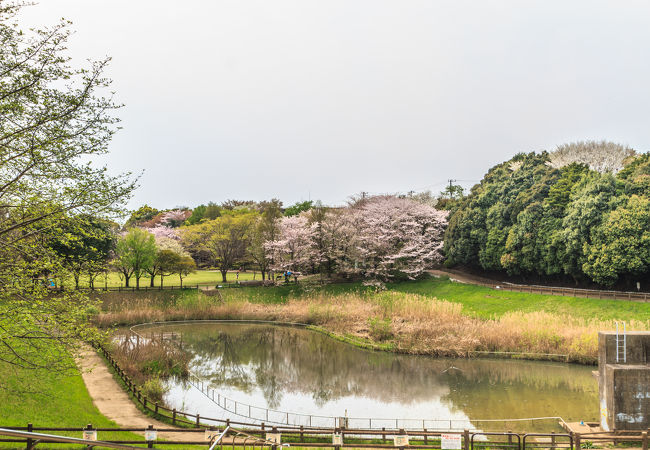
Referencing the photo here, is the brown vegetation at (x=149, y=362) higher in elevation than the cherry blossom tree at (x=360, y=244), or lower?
lower

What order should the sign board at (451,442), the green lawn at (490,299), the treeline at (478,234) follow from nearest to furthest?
the sign board at (451,442) → the green lawn at (490,299) → the treeline at (478,234)

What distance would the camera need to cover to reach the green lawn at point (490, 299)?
95.8 feet

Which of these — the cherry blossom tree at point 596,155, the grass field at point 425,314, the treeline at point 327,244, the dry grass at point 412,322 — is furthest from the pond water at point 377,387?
the cherry blossom tree at point 596,155

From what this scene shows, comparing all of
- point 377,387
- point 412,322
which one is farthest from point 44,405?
point 412,322

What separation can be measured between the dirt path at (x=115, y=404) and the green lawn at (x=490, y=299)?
2149 cm

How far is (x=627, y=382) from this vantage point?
1463cm

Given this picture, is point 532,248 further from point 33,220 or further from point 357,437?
point 33,220

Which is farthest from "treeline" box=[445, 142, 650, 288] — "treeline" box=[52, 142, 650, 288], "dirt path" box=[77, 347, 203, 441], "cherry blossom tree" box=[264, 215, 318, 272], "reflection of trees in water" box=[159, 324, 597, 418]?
"dirt path" box=[77, 347, 203, 441]

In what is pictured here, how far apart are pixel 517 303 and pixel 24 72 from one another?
33.4 m

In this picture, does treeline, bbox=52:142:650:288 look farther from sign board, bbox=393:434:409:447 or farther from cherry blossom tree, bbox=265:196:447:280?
sign board, bbox=393:434:409:447

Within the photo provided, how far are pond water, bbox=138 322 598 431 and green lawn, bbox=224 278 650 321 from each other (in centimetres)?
646

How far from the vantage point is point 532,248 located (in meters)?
39.1

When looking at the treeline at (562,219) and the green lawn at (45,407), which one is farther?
the treeline at (562,219)

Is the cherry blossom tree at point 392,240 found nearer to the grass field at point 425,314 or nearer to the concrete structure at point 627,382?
the grass field at point 425,314
